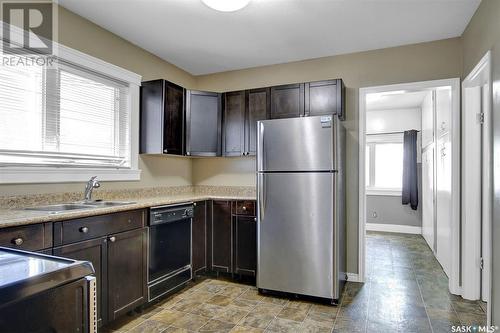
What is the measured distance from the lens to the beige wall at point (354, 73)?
3.06m

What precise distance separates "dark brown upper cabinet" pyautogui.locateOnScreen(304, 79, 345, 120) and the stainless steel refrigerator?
46 centimetres

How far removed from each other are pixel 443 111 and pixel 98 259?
3.91 metres

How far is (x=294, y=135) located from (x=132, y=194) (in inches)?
69.1

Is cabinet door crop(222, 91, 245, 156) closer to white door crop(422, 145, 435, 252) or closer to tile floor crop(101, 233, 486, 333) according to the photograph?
tile floor crop(101, 233, 486, 333)

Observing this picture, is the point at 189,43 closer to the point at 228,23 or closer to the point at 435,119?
the point at 228,23

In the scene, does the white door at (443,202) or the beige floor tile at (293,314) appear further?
the white door at (443,202)

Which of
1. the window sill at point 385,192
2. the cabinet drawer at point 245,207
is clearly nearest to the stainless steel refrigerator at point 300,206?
the cabinet drawer at point 245,207

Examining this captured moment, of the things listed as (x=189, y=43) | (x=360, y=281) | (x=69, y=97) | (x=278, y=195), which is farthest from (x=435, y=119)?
(x=69, y=97)

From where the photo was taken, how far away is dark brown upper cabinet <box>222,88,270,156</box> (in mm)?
3477

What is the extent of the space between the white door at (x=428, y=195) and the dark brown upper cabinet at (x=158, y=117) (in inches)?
146

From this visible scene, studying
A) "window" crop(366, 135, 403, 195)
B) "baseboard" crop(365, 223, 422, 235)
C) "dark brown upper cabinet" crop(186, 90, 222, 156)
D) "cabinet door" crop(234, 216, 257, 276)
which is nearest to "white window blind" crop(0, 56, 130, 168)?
"dark brown upper cabinet" crop(186, 90, 222, 156)

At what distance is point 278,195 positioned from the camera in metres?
2.86

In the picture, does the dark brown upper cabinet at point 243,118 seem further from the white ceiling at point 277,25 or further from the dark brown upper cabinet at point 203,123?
the white ceiling at point 277,25

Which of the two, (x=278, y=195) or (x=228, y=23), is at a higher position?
(x=228, y=23)
